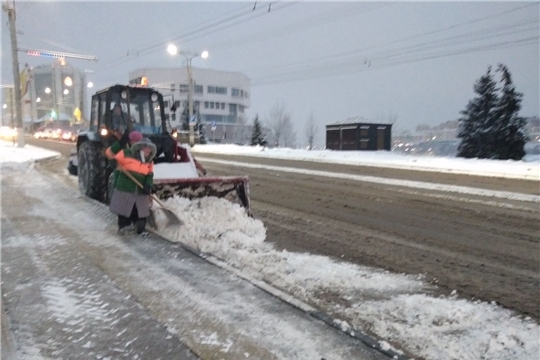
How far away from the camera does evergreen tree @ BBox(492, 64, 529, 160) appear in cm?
3022

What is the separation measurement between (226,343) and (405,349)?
1469mm

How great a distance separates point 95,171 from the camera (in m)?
9.27

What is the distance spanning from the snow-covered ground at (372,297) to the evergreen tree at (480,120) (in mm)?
28397

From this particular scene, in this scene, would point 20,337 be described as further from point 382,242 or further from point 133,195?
point 382,242

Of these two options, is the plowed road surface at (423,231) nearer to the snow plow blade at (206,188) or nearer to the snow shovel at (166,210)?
the snow plow blade at (206,188)

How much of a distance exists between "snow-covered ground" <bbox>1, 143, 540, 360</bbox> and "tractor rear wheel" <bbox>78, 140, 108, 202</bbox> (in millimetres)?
2792

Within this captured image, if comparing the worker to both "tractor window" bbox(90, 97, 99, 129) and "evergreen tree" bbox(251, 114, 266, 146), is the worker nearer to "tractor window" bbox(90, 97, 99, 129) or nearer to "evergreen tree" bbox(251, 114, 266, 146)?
"tractor window" bbox(90, 97, 99, 129)

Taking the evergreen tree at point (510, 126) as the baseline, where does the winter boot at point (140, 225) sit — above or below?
below

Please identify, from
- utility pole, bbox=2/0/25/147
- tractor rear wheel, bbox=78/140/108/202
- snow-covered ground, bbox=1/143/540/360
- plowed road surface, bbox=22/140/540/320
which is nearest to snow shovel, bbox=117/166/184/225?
snow-covered ground, bbox=1/143/540/360

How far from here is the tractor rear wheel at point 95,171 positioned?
9.18m

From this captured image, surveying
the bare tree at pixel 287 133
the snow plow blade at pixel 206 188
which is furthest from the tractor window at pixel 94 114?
the bare tree at pixel 287 133

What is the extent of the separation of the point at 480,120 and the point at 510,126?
194 cm

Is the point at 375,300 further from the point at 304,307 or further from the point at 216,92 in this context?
the point at 216,92

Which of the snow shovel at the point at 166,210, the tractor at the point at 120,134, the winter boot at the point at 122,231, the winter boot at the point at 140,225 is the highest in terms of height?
the tractor at the point at 120,134
